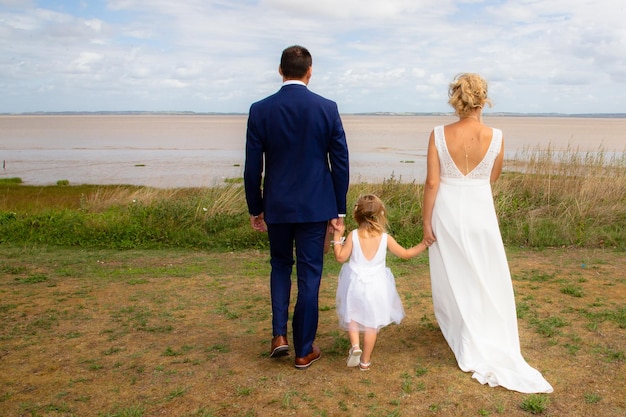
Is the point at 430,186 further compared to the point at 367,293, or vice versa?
the point at 430,186

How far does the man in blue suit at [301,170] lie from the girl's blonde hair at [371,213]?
14cm

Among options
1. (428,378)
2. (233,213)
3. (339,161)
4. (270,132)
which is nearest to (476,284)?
(428,378)

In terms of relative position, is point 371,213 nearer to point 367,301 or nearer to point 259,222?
point 367,301

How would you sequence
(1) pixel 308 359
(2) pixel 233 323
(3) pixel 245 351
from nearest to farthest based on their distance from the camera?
(1) pixel 308 359 → (3) pixel 245 351 → (2) pixel 233 323

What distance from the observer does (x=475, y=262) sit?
15.7 ft

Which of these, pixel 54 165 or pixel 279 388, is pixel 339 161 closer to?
pixel 279 388

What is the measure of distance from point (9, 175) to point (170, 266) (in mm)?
22476

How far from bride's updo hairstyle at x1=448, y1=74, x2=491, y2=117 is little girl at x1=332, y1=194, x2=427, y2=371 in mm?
898

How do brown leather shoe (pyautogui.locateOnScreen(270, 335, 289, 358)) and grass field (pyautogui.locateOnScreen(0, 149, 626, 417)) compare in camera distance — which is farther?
brown leather shoe (pyautogui.locateOnScreen(270, 335, 289, 358))

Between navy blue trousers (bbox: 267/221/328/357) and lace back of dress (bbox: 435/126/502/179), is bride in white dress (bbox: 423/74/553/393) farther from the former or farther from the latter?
navy blue trousers (bbox: 267/221/328/357)

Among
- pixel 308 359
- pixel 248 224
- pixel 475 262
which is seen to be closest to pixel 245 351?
pixel 308 359

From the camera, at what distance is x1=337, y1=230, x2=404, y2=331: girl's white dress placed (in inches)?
185

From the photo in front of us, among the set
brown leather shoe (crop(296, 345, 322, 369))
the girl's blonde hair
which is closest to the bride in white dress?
the girl's blonde hair

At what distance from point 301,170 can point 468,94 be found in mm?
1301
